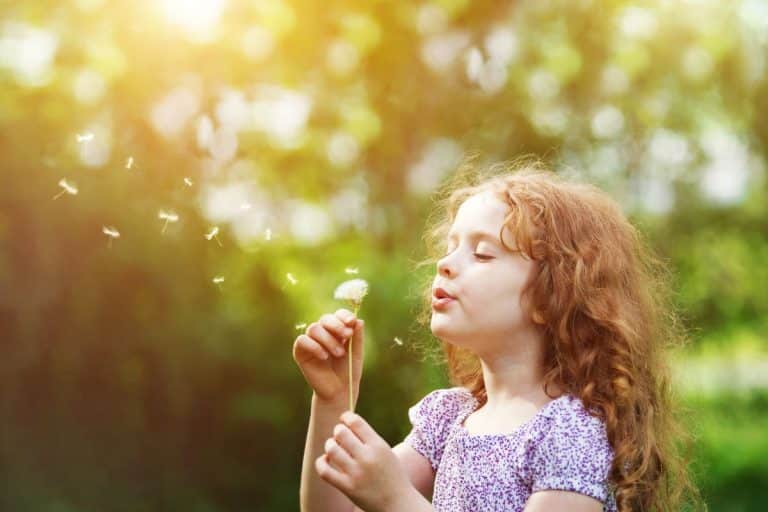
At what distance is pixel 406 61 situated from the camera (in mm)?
4219

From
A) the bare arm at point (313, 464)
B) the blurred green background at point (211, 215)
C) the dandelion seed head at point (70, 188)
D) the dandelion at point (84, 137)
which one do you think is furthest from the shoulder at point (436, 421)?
the dandelion seed head at point (70, 188)

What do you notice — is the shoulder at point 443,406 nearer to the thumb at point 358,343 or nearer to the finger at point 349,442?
the thumb at point 358,343

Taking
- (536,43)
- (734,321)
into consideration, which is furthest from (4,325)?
(734,321)

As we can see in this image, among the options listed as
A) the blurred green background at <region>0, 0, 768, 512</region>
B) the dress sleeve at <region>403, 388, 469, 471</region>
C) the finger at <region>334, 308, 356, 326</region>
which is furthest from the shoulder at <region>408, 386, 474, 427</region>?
the blurred green background at <region>0, 0, 768, 512</region>

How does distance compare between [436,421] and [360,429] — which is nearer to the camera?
[360,429]

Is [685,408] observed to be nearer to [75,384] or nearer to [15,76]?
[75,384]

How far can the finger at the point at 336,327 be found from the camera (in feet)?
5.29

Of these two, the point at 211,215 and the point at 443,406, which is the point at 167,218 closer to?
the point at 211,215

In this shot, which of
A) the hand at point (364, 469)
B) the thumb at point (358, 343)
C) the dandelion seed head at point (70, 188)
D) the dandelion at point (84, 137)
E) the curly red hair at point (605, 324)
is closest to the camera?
the hand at point (364, 469)

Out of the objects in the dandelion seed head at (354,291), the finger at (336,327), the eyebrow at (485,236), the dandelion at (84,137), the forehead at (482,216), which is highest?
the dandelion at (84,137)

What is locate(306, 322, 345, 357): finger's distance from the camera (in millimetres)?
1622

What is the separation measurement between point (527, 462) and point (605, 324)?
0.28 meters

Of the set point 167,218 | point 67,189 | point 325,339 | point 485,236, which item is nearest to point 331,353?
point 325,339

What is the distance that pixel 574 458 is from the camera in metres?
1.44
